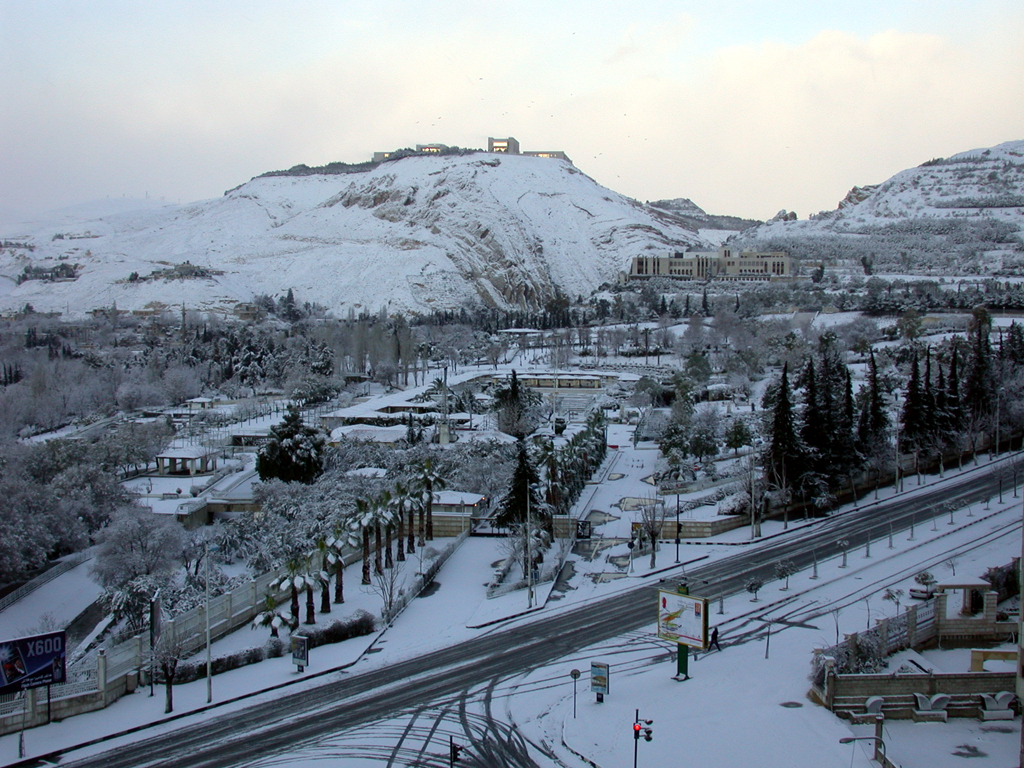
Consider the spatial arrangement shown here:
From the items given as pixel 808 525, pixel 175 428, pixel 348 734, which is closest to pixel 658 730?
pixel 348 734

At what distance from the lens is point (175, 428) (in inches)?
2277

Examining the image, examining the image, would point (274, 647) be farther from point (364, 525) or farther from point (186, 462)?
point (186, 462)

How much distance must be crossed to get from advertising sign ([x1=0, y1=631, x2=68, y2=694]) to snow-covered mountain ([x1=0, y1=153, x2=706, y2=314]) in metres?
117

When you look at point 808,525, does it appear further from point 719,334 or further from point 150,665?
point 719,334

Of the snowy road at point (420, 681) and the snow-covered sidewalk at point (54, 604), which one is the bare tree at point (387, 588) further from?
the snow-covered sidewalk at point (54, 604)

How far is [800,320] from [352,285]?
7544 centimetres

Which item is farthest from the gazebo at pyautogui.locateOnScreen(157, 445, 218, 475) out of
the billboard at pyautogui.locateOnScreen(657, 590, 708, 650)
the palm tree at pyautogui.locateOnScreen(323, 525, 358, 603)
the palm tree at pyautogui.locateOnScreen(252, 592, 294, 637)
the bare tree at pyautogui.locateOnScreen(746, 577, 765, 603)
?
the billboard at pyautogui.locateOnScreen(657, 590, 708, 650)

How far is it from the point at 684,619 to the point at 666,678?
138 cm

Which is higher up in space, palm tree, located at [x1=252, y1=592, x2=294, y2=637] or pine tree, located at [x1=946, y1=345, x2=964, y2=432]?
pine tree, located at [x1=946, y1=345, x2=964, y2=432]

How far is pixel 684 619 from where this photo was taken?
776 inches

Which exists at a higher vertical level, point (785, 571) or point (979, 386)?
point (979, 386)

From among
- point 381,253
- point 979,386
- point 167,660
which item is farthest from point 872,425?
point 381,253

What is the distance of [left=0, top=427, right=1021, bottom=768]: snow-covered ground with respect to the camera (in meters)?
16.5

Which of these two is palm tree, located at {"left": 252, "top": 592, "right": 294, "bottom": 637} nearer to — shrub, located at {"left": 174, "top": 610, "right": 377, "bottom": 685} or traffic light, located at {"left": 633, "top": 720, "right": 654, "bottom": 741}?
shrub, located at {"left": 174, "top": 610, "right": 377, "bottom": 685}
